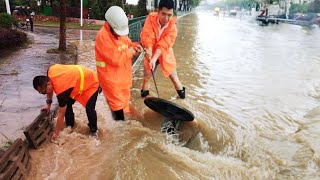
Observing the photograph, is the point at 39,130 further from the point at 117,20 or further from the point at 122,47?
the point at 117,20

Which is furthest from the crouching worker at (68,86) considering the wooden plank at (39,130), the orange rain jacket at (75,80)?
the wooden plank at (39,130)

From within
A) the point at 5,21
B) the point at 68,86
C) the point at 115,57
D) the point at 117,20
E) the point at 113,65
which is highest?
the point at 5,21

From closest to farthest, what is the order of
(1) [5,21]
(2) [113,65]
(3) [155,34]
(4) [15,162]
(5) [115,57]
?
(4) [15,162], (5) [115,57], (2) [113,65], (3) [155,34], (1) [5,21]

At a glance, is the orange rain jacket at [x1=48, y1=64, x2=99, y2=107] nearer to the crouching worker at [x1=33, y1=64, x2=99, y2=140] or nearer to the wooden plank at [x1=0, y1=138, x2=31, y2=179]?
the crouching worker at [x1=33, y1=64, x2=99, y2=140]

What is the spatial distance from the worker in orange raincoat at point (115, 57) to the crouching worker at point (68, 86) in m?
0.19

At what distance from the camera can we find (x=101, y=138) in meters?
4.70

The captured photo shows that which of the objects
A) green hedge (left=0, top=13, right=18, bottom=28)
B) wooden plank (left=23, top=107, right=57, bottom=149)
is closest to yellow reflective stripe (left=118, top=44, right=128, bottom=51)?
wooden plank (left=23, top=107, right=57, bottom=149)

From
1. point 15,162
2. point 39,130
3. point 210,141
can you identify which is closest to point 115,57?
point 39,130

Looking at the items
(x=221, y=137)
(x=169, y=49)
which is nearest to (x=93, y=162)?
(x=221, y=137)

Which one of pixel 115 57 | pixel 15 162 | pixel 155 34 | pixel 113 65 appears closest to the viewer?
pixel 15 162

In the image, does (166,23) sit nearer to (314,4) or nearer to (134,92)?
(134,92)

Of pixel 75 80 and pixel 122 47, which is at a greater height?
pixel 122 47

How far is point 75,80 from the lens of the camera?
410 centimetres

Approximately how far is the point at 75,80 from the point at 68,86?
11cm
